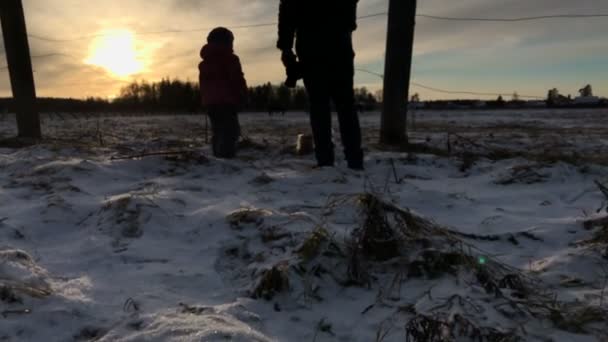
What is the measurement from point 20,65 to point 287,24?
18.6 feet

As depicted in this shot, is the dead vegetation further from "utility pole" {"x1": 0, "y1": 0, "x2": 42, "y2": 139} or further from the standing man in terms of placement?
"utility pole" {"x1": 0, "y1": 0, "x2": 42, "y2": 139}

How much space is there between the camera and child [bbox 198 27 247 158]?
17.2 ft

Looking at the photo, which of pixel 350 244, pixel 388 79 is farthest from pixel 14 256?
pixel 388 79

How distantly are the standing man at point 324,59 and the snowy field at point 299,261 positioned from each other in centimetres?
62

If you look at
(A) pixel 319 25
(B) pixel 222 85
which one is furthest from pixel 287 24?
(B) pixel 222 85

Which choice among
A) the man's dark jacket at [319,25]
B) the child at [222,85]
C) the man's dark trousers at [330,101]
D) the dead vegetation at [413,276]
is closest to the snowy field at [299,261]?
the dead vegetation at [413,276]

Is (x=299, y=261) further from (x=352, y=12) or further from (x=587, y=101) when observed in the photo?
(x=587, y=101)

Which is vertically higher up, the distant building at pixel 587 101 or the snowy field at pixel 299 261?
the distant building at pixel 587 101

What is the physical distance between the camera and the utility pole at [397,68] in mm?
5801

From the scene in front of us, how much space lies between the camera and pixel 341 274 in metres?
1.88

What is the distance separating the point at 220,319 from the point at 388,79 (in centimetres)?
508

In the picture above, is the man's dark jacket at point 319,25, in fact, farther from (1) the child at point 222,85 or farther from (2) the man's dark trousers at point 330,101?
(1) the child at point 222,85

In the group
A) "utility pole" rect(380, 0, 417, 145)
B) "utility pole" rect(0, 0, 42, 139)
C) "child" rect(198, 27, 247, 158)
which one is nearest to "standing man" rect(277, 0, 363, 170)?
"child" rect(198, 27, 247, 158)

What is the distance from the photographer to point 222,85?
5.28 meters
